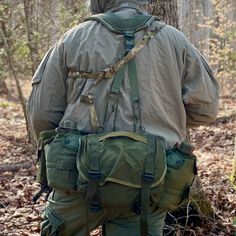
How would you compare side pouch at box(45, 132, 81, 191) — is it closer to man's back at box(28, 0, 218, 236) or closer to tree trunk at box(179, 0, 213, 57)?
man's back at box(28, 0, 218, 236)

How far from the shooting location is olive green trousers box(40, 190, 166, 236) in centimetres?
294

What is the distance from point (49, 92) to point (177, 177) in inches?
36.6

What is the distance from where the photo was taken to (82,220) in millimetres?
2965

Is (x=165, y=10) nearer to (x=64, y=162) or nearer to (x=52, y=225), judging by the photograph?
(x=64, y=162)

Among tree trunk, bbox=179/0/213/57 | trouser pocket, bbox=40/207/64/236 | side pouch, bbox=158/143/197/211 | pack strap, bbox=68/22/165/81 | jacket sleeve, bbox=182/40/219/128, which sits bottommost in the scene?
tree trunk, bbox=179/0/213/57

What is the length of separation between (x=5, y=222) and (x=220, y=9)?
13.6 meters

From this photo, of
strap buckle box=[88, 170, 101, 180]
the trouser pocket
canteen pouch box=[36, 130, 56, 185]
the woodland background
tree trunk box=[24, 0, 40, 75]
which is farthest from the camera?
tree trunk box=[24, 0, 40, 75]

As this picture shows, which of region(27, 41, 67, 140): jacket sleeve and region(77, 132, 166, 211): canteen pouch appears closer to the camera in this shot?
region(77, 132, 166, 211): canteen pouch

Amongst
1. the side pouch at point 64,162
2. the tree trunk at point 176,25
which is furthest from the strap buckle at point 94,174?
the tree trunk at point 176,25

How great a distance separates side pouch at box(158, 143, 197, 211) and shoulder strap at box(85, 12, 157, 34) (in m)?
0.77

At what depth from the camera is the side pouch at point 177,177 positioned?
9.62 ft

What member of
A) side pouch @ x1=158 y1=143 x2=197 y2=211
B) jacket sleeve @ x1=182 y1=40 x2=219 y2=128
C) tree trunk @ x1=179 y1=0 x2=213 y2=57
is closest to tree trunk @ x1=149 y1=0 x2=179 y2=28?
jacket sleeve @ x1=182 y1=40 x2=219 y2=128

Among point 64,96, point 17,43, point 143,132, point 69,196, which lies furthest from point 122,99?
point 17,43

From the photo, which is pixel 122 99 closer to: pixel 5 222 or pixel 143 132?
pixel 143 132
